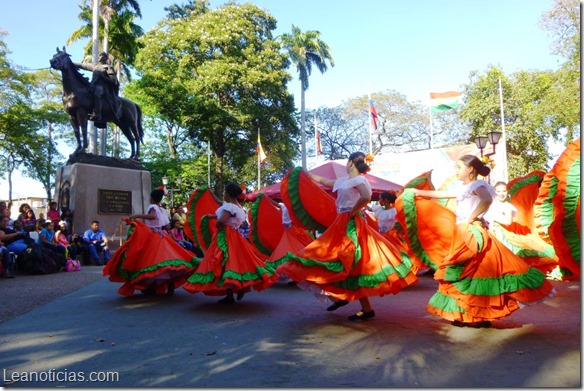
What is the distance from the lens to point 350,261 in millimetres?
4871

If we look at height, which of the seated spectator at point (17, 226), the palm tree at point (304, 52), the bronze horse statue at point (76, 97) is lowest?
the seated spectator at point (17, 226)

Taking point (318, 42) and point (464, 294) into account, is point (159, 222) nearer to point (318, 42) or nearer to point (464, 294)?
point (464, 294)

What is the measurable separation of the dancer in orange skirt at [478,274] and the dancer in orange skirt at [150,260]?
3.65 metres

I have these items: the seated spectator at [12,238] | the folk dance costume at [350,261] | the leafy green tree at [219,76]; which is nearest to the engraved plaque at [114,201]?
the seated spectator at [12,238]

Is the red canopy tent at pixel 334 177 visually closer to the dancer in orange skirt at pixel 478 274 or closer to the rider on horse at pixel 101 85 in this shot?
the rider on horse at pixel 101 85

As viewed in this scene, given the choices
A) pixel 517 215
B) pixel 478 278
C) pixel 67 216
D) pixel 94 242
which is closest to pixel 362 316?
pixel 478 278

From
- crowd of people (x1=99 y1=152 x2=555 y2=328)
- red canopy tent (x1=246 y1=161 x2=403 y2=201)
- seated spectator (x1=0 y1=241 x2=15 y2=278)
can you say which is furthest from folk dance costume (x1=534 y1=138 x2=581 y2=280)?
seated spectator (x1=0 y1=241 x2=15 y2=278)

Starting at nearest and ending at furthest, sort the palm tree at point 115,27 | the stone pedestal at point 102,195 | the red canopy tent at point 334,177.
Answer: the stone pedestal at point 102,195 → the red canopy tent at point 334,177 → the palm tree at point 115,27

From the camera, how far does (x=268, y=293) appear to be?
7.72 metres

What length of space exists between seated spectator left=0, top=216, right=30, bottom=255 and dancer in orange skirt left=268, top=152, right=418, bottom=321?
7.65 metres

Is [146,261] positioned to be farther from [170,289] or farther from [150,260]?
[170,289]

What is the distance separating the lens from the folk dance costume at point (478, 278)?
4.42 meters

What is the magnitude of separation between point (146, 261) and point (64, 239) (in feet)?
20.4

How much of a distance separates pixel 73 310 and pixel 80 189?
25.6ft
